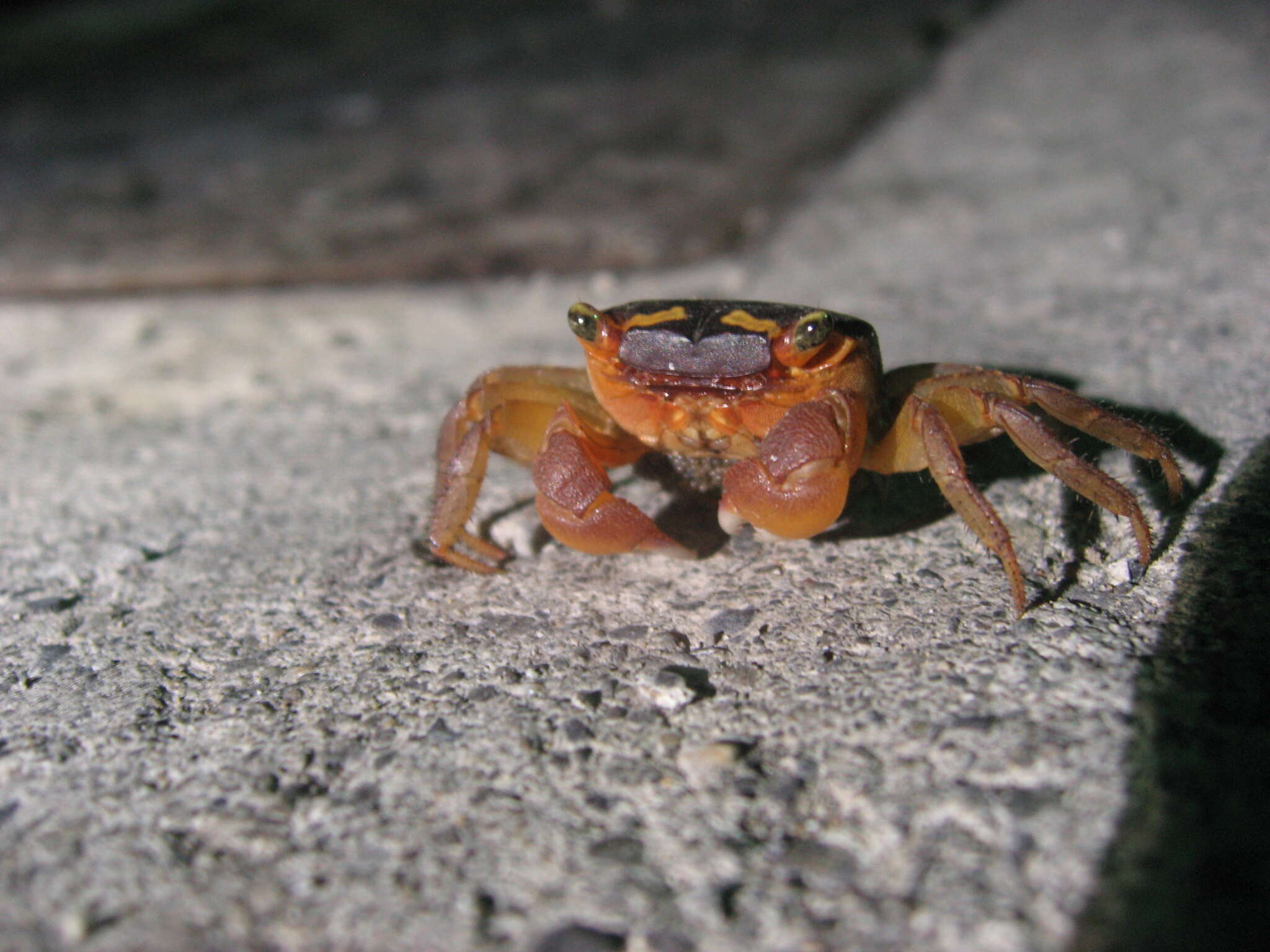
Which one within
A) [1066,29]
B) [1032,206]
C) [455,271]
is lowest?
[455,271]

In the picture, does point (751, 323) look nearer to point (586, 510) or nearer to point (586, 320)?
point (586, 320)

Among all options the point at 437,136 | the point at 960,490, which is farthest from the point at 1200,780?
the point at 437,136

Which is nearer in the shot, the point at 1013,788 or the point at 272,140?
the point at 1013,788

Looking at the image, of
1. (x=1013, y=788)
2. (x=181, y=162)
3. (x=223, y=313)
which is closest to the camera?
(x=1013, y=788)

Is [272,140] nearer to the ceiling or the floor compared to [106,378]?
nearer to the ceiling

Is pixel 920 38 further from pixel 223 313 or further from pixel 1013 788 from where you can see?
pixel 1013 788

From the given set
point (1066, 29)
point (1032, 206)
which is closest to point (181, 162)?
point (1032, 206)

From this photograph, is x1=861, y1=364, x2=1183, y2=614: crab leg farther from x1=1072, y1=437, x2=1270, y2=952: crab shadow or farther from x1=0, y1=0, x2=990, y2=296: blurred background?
x1=0, y1=0, x2=990, y2=296: blurred background
